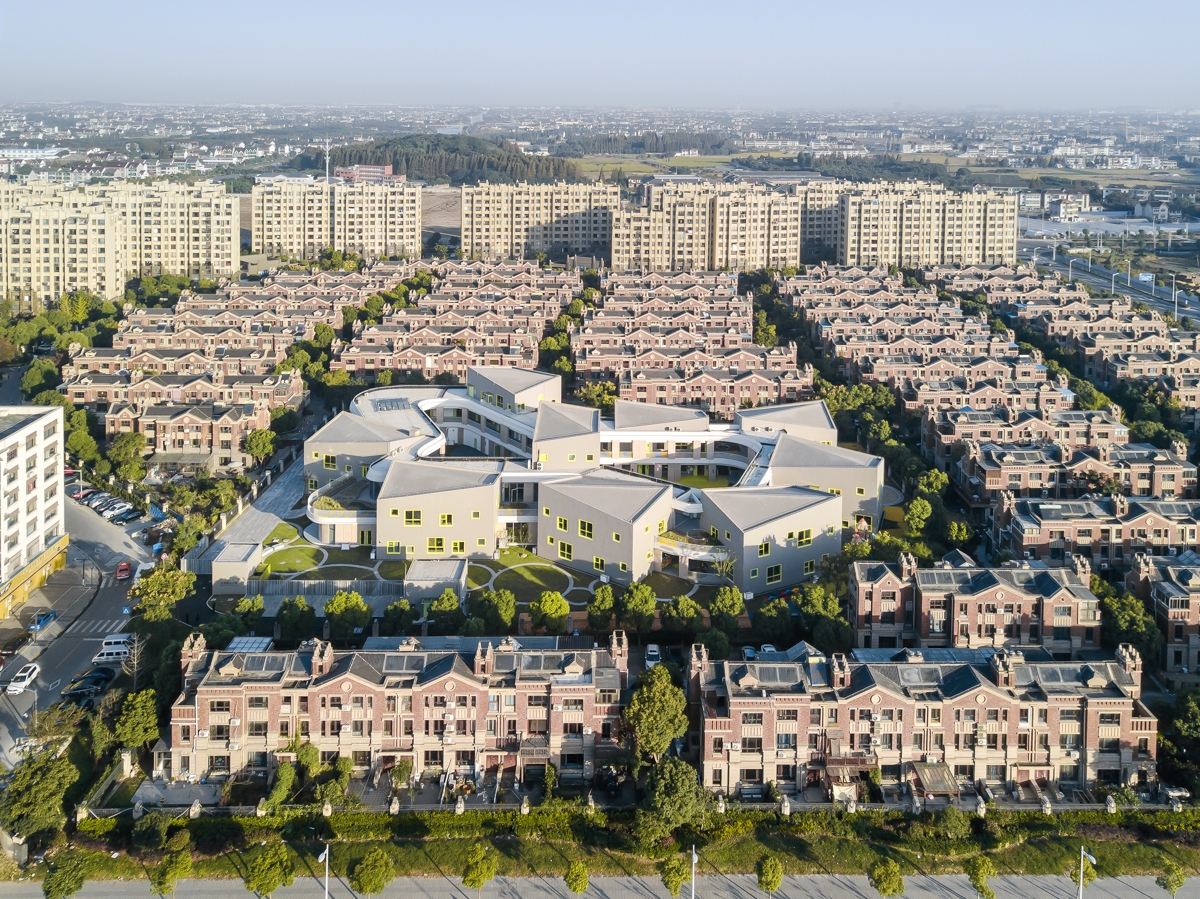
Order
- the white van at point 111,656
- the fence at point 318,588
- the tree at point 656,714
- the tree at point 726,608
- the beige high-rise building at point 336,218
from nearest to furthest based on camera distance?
the tree at point 656,714 < the white van at point 111,656 < the tree at point 726,608 < the fence at point 318,588 < the beige high-rise building at point 336,218

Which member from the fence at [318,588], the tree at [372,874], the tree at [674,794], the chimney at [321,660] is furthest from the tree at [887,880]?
the fence at [318,588]

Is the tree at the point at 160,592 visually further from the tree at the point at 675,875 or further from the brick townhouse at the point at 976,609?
the brick townhouse at the point at 976,609

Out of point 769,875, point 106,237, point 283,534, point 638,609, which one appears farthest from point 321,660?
point 106,237

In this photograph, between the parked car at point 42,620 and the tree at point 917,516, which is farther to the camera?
the tree at point 917,516

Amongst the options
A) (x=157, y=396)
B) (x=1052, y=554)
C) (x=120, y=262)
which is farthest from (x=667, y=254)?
(x=1052, y=554)

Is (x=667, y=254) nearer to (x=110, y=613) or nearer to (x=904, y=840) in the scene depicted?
(x=110, y=613)

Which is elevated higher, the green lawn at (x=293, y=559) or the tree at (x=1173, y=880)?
the green lawn at (x=293, y=559)

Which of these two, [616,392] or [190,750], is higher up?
[616,392]
